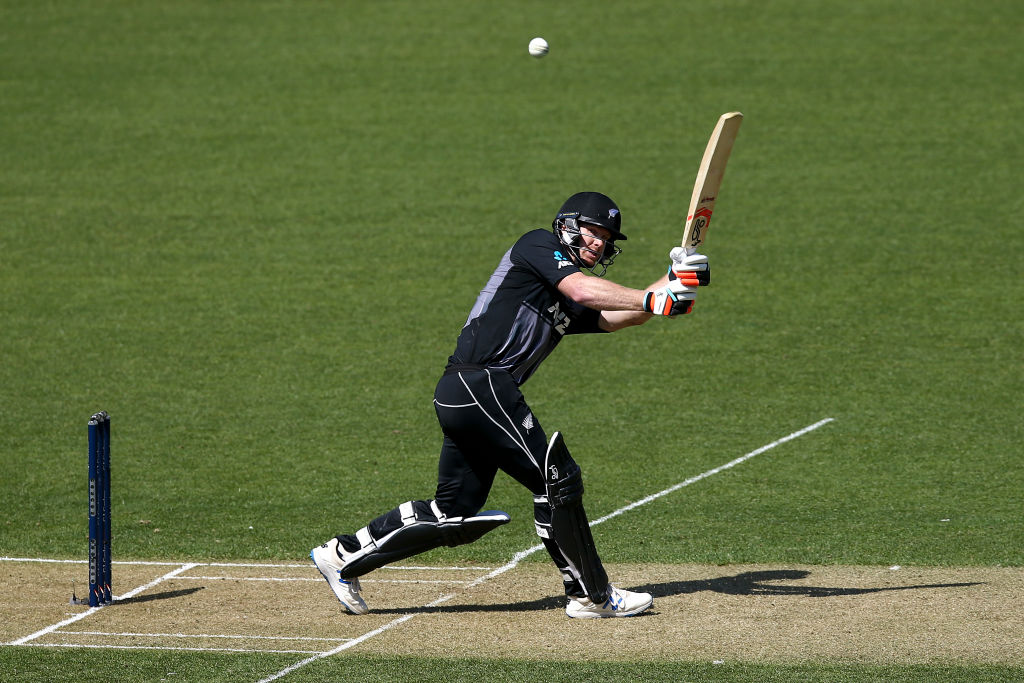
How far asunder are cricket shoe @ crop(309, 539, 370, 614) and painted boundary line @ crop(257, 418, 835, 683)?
24 centimetres

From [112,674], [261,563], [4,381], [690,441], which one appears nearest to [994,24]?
[690,441]

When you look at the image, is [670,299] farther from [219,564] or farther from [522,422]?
[219,564]

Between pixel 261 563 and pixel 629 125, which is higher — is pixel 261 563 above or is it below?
below

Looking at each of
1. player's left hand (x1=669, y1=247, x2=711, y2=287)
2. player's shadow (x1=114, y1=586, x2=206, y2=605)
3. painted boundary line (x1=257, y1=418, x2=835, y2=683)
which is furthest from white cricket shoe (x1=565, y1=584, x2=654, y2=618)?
player's shadow (x1=114, y1=586, x2=206, y2=605)

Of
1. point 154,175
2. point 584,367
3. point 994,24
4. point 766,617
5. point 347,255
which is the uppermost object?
point 994,24

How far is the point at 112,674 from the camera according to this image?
632 centimetres

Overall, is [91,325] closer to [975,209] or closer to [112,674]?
[112,674]

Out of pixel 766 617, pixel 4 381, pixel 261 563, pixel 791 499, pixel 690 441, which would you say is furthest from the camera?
A: pixel 4 381

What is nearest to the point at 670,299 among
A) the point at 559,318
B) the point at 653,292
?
the point at 653,292

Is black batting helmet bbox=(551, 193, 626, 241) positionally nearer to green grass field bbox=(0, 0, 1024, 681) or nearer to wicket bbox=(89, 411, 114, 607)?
green grass field bbox=(0, 0, 1024, 681)

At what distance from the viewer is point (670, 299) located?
6.75 m

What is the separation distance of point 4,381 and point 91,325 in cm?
189

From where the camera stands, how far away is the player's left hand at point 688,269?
6.81 m

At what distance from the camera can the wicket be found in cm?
721
